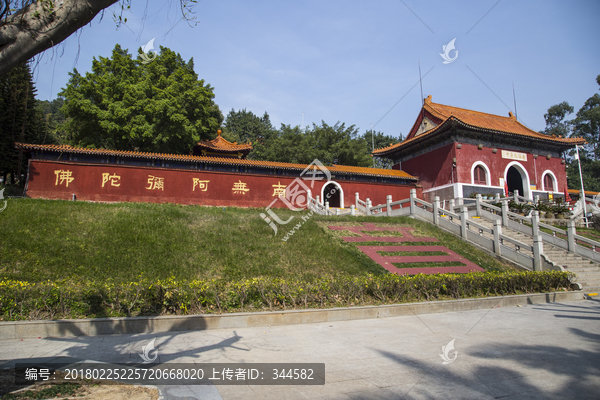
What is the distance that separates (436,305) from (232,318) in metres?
4.48

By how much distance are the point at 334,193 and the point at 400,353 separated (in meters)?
17.8

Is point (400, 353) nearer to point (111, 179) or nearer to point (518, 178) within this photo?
point (111, 179)

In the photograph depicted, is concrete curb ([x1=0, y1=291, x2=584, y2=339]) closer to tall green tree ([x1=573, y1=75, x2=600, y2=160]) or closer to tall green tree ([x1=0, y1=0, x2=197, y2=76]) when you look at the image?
tall green tree ([x1=0, y1=0, x2=197, y2=76])

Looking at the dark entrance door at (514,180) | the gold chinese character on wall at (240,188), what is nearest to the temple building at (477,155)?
the dark entrance door at (514,180)

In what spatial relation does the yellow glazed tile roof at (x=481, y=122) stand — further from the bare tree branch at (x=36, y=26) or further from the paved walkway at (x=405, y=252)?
the bare tree branch at (x=36, y=26)

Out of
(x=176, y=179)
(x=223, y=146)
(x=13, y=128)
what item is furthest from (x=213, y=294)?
(x=13, y=128)

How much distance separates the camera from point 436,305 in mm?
7684

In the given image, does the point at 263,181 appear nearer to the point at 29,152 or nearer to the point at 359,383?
the point at 29,152

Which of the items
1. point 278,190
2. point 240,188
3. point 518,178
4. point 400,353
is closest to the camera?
point 400,353

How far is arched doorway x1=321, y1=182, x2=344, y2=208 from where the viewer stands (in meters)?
21.5

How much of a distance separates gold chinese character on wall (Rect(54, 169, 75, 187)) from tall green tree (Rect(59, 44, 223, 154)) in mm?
5654

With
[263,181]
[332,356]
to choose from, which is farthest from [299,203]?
[332,356]

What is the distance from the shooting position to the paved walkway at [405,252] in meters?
10.5

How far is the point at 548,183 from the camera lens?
24.4m
